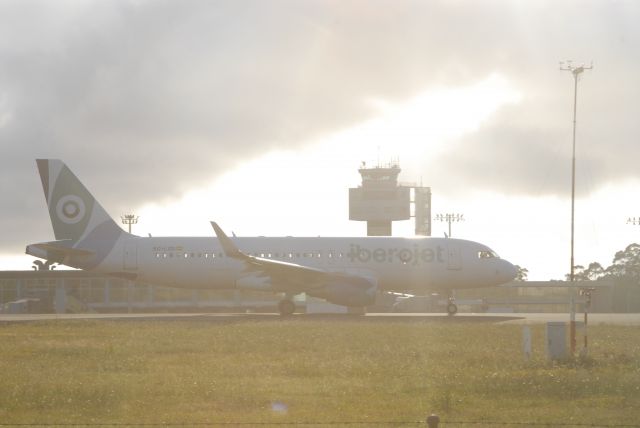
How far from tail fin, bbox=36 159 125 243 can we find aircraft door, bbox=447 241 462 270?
16262 mm

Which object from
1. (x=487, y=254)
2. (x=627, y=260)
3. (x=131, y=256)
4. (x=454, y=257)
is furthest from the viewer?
(x=627, y=260)

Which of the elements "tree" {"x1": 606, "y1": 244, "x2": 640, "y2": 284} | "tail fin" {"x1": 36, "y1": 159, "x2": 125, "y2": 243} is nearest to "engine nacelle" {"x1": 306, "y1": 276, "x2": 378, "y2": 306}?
"tail fin" {"x1": 36, "y1": 159, "x2": 125, "y2": 243}

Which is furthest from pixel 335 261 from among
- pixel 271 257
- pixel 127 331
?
pixel 127 331

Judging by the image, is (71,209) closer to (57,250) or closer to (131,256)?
Result: (57,250)

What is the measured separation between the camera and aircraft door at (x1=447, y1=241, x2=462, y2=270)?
46625 millimetres

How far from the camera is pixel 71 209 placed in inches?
1826

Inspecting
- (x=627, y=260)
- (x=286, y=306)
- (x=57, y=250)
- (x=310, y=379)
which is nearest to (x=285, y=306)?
(x=286, y=306)

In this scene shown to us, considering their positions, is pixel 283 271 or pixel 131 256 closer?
pixel 283 271

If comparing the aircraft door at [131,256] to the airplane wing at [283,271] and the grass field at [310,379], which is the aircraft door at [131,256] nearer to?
the airplane wing at [283,271]

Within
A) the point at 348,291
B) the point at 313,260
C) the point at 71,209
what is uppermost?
the point at 71,209

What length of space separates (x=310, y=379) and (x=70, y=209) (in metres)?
30.1

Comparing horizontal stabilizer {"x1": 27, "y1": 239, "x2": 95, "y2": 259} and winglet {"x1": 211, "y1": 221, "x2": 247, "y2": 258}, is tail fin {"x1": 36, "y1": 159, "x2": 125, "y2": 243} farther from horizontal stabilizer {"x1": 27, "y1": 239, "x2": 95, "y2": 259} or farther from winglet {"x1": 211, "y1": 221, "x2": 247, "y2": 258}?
winglet {"x1": 211, "y1": 221, "x2": 247, "y2": 258}


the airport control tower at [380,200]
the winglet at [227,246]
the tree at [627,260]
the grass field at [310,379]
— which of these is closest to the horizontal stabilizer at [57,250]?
the winglet at [227,246]

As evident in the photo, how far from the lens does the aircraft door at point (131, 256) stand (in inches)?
1820
